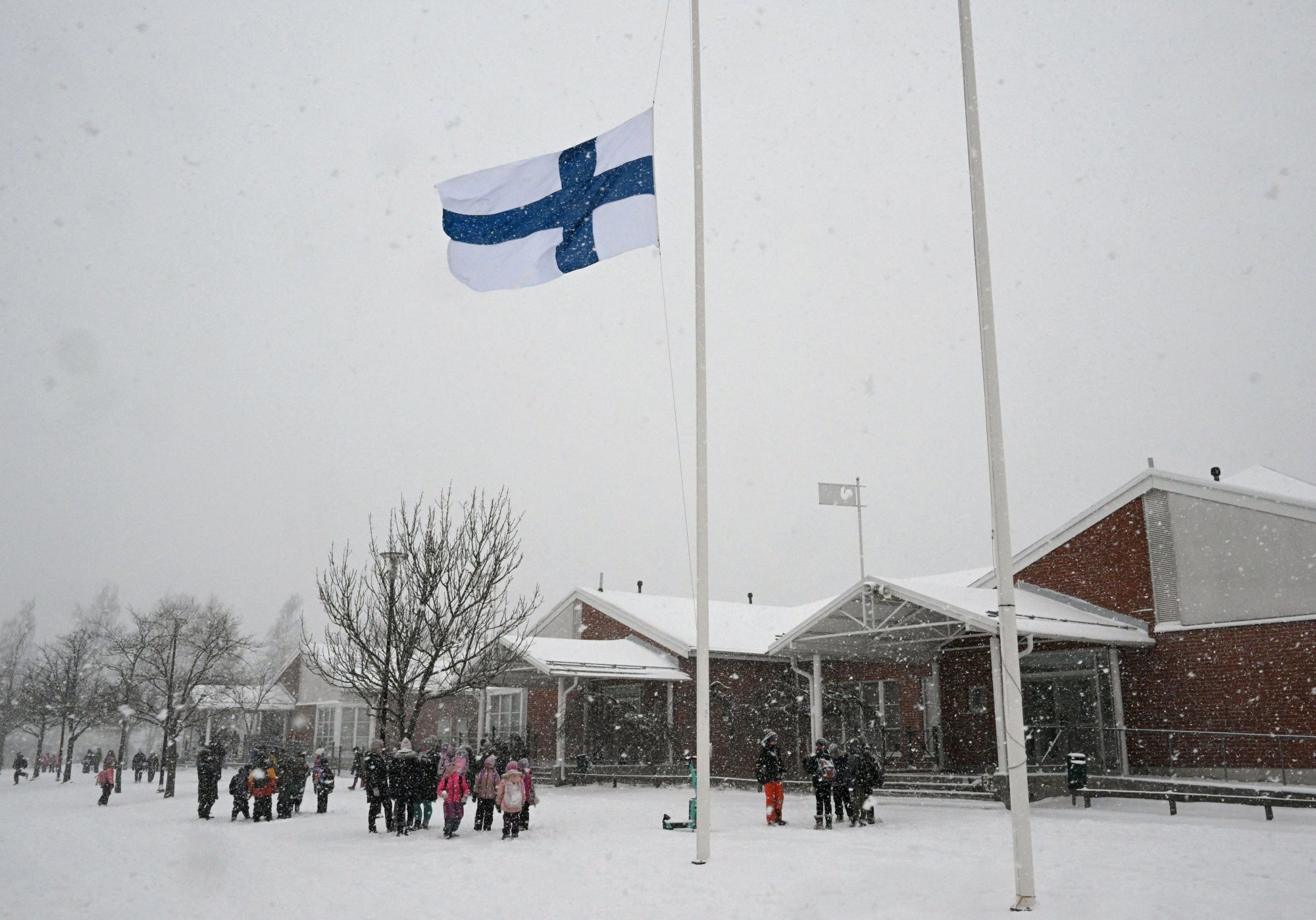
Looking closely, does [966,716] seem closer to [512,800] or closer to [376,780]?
[512,800]

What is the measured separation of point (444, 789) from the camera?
14.8 meters

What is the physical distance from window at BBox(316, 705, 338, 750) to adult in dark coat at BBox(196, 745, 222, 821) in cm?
2361

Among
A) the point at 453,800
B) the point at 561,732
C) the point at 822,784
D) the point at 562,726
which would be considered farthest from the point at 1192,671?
the point at 561,732

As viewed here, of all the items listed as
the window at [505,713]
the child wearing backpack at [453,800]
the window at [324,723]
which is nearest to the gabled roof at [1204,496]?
the child wearing backpack at [453,800]

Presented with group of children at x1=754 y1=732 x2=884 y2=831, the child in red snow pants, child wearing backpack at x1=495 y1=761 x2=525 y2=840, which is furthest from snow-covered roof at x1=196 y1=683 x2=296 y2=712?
group of children at x1=754 y1=732 x2=884 y2=831

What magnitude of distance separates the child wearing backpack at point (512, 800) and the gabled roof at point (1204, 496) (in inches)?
403

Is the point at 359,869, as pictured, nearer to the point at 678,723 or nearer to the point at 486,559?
the point at 486,559

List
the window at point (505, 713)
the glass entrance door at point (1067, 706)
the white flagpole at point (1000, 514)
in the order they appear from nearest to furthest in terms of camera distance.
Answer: the white flagpole at point (1000, 514) → the glass entrance door at point (1067, 706) → the window at point (505, 713)

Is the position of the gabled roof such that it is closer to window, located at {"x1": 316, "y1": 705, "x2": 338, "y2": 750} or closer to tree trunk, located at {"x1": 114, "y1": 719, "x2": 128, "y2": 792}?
tree trunk, located at {"x1": 114, "y1": 719, "x2": 128, "y2": 792}

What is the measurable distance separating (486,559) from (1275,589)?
600 inches

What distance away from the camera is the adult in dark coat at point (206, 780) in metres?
18.0

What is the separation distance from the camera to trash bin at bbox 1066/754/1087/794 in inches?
670

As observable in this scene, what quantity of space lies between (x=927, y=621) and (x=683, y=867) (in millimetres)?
11782

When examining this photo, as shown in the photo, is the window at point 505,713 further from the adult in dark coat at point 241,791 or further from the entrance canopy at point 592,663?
the adult in dark coat at point 241,791
